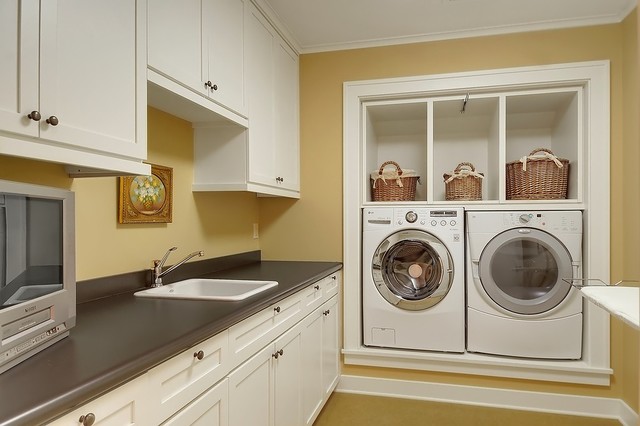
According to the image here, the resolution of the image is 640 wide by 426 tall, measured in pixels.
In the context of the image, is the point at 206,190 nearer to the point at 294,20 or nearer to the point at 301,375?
the point at 301,375

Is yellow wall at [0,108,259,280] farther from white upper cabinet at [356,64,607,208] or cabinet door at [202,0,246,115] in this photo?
white upper cabinet at [356,64,607,208]

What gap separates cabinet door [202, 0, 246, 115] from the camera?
5.99ft

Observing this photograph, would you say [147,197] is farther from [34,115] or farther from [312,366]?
[312,366]

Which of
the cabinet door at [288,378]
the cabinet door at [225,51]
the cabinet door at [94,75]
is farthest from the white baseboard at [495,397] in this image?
the cabinet door at [94,75]

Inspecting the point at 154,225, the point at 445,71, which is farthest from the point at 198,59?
the point at 445,71

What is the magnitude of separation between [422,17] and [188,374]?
251 cm

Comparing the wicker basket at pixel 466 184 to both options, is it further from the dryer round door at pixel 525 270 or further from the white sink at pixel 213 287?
the white sink at pixel 213 287

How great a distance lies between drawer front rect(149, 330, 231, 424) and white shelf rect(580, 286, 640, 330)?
1.06 m

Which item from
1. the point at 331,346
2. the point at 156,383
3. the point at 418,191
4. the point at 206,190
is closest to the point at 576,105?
the point at 418,191

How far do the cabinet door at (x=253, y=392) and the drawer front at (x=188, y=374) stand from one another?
0.11 m

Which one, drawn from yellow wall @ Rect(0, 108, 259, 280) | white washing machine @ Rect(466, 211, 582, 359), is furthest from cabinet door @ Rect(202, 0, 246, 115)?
white washing machine @ Rect(466, 211, 582, 359)

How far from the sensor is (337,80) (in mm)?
3064

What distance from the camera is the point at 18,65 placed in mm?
973

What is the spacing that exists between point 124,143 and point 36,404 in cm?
84
